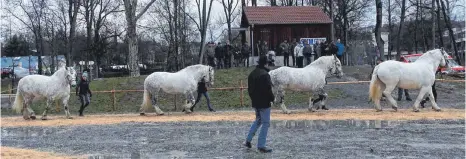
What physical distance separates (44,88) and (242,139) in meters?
Result: 9.12

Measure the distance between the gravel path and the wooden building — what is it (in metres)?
22.4

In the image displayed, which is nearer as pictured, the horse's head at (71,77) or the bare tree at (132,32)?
the horse's head at (71,77)

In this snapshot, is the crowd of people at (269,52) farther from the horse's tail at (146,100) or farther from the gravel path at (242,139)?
the gravel path at (242,139)

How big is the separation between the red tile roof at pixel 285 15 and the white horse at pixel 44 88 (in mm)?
20464

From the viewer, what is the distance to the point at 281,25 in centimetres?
3900

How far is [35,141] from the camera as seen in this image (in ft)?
43.8

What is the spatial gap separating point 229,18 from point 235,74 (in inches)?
1081

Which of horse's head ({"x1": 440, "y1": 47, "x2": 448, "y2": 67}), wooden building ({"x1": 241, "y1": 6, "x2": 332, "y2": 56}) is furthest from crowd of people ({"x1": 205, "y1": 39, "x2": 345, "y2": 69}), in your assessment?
horse's head ({"x1": 440, "y1": 47, "x2": 448, "y2": 67})

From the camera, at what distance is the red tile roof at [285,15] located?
39000 mm

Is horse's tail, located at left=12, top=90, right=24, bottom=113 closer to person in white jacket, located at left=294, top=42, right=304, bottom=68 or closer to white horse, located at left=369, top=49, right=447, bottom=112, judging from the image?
white horse, located at left=369, top=49, right=447, bottom=112

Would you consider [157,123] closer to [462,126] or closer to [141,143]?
[141,143]

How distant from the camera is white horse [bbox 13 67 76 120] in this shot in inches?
744

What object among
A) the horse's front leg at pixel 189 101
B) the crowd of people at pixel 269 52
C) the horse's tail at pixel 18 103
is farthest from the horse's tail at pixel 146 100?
the crowd of people at pixel 269 52

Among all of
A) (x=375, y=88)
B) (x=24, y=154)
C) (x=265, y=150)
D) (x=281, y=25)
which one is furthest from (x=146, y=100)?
(x=281, y=25)
